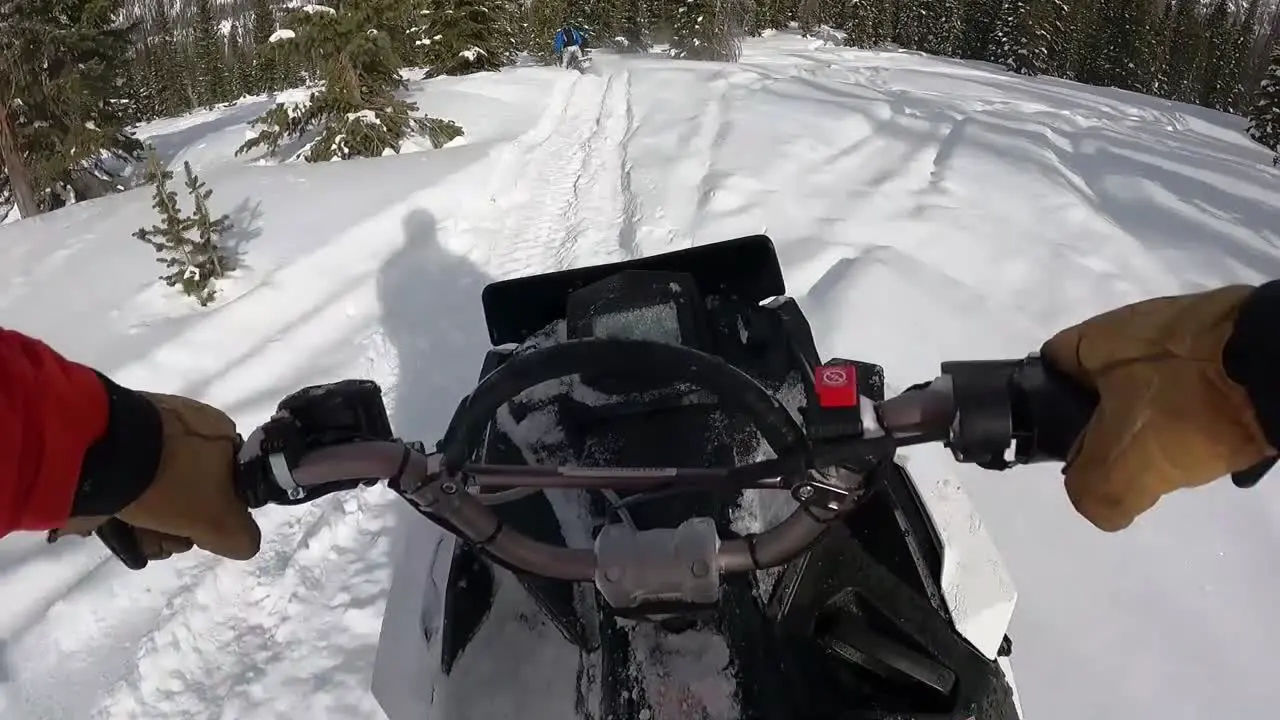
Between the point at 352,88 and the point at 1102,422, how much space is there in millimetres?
12342

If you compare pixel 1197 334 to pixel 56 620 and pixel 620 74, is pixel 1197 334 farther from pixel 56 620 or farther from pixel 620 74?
pixel 620 74

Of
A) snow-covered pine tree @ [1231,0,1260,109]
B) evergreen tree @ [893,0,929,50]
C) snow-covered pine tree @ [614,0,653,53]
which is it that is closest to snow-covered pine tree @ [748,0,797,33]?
evergreen tree @ [893,0,929,50]

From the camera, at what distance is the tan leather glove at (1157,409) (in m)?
1.18

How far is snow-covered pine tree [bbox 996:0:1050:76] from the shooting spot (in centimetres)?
4541

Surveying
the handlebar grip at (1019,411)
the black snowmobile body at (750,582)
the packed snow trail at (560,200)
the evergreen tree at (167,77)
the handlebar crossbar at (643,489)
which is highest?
the handlebar grip at (1019,411)

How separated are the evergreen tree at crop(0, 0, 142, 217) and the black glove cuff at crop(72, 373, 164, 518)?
14.9 metres

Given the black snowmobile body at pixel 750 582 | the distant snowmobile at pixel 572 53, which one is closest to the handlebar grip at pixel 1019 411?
the black snowmobile body at pixel 750 582

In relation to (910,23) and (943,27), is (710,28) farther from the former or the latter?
(910,23)

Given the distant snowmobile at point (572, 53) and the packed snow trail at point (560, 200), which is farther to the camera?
the distant snowmobile at point (572, 53)

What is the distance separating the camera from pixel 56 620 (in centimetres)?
346

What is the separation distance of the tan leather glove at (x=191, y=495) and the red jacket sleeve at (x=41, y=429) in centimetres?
14

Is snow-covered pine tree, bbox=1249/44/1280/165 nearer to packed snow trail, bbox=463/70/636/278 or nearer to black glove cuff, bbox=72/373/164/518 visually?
packed snow trail, bbox=463/70/636/278

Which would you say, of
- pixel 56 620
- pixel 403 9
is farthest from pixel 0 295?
pixel 403 9

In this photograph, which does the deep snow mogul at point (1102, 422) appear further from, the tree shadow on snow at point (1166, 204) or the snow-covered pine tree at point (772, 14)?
the snow-covered pine tree at point (772, 14)
